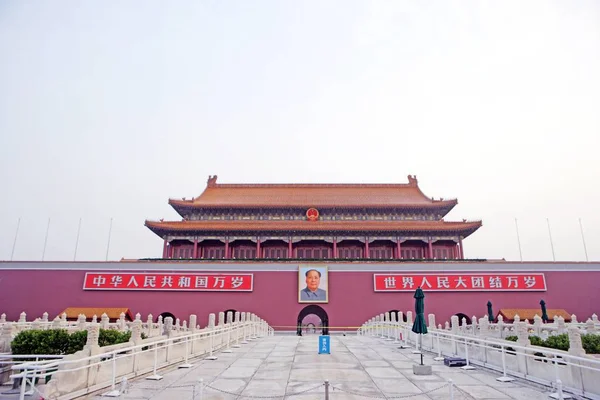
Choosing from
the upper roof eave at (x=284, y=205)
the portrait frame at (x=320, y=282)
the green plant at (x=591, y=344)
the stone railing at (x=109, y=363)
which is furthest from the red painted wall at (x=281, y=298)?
the green plant at (x=591, y=344)

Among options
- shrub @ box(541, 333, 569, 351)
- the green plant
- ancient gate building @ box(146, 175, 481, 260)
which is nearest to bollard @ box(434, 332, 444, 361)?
shrub @ box(541, 333, 569, 351)

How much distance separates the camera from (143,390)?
28.1 feet

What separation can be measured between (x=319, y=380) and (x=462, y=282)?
2136 centimetres

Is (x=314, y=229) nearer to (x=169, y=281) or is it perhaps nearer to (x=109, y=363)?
(x=169, y=281)

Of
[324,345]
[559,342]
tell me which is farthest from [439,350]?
[324,345]

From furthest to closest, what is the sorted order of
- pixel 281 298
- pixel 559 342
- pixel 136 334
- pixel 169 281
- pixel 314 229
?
pixel 314 229
pixel 169 281
pixel 281 298
pixel 559 342
pixel 136 334

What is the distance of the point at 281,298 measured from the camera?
1106 inches

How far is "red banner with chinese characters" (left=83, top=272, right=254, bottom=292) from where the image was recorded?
28.2 metres

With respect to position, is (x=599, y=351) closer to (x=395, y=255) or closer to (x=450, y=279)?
(x=450, y=279)

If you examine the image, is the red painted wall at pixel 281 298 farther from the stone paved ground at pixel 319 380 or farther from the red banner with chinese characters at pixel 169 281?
the stone paved ground at pixel 319 380

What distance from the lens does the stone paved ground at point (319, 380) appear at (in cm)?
Result: 825

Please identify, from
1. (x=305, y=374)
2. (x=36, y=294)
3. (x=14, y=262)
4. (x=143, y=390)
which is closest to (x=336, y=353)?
(x=305, y=374)

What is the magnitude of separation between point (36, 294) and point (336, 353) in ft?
76.2

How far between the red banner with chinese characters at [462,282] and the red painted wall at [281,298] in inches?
14.1
